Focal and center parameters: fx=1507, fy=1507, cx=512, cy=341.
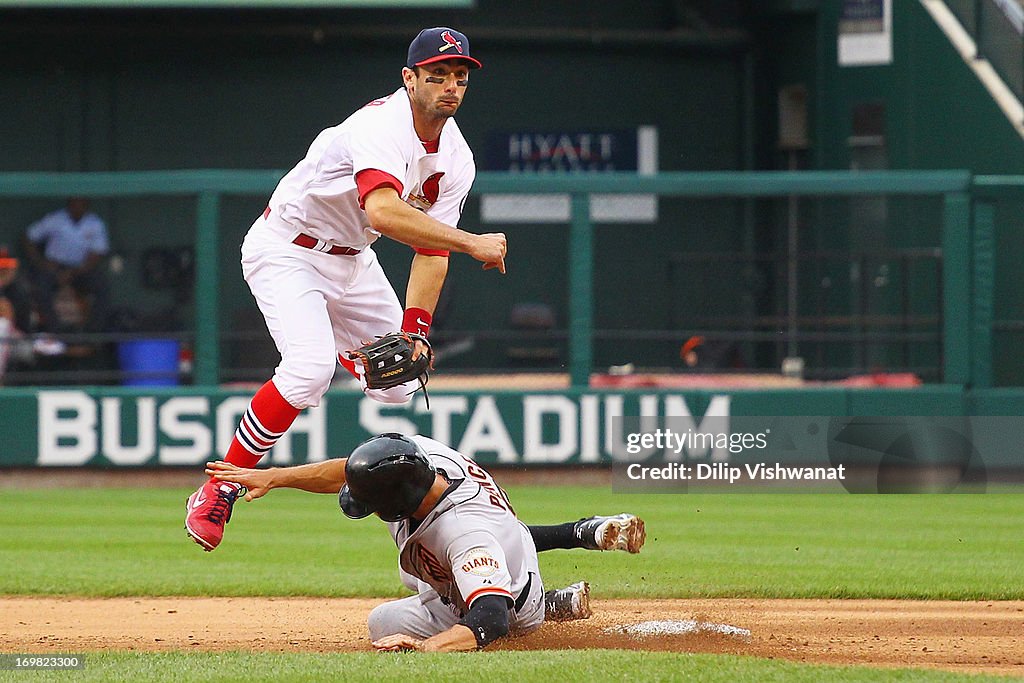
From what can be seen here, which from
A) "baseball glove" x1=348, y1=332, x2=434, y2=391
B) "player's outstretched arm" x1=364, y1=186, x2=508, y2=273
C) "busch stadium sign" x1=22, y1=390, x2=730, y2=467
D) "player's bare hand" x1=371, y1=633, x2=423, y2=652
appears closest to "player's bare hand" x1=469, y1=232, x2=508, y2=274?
"player's outstretched arm" x1=364, y1=186, x2=508, y2=273

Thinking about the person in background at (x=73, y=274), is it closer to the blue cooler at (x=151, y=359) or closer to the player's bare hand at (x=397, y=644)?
the blue cooler at (x=151, y=359)

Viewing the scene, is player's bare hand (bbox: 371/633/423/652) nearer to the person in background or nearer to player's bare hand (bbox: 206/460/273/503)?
player's bare hand (bbox: 206/460/273/503)

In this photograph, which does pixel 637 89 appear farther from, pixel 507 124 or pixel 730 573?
A: pixel 730 573

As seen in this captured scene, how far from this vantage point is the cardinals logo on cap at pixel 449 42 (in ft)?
16.9

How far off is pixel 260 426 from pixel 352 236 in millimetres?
809

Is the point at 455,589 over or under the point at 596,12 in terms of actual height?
under

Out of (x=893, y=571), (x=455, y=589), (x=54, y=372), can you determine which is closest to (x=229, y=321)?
(x=54, y=372)

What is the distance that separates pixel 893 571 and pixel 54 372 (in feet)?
21.6

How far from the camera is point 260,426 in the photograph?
18.1ft

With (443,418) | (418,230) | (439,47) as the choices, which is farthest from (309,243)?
(443,418)

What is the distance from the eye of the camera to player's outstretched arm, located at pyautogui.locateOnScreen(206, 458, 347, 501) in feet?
15.8

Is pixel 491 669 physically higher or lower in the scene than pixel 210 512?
lower

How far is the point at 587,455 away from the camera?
10703 millimetres

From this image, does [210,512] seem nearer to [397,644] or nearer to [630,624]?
[397,644]
